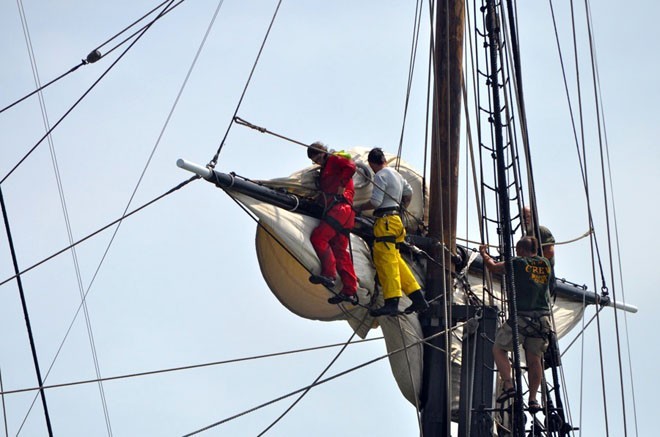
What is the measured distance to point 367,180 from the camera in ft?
56.5

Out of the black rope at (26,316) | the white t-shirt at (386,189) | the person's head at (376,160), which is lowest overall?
the black rope at (26,316)

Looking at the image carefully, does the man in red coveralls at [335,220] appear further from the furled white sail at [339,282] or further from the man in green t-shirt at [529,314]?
the man in green t-shirt at [529,314]

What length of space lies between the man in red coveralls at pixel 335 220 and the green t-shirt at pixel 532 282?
5.48 feet

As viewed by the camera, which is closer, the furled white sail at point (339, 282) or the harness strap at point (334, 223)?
the harness strap at point (334, 223)

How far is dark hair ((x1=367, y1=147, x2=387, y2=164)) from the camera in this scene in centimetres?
1728

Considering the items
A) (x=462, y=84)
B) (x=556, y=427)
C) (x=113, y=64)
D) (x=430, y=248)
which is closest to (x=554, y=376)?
(x=556, y=427)

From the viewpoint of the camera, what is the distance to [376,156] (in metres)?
17.3

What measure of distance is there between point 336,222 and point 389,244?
0.59 meters

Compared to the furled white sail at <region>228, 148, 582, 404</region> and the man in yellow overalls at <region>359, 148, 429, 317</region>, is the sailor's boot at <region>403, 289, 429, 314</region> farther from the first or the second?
the furled white sail at <region>228, 148, 582, 404</region>

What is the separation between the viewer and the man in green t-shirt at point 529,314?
16.5 m

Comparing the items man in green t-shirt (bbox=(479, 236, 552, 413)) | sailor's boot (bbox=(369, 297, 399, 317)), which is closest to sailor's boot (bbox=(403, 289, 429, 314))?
sailor's boot (bbox=(369, 297, 399, 317))

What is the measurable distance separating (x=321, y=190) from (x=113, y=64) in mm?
2415

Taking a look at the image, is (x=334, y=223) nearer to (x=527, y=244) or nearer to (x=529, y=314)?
(x=527, y=244)

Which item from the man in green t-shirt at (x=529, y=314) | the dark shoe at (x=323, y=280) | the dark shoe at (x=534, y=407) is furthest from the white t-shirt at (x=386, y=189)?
the dark shoe at (x=534, y=407)
